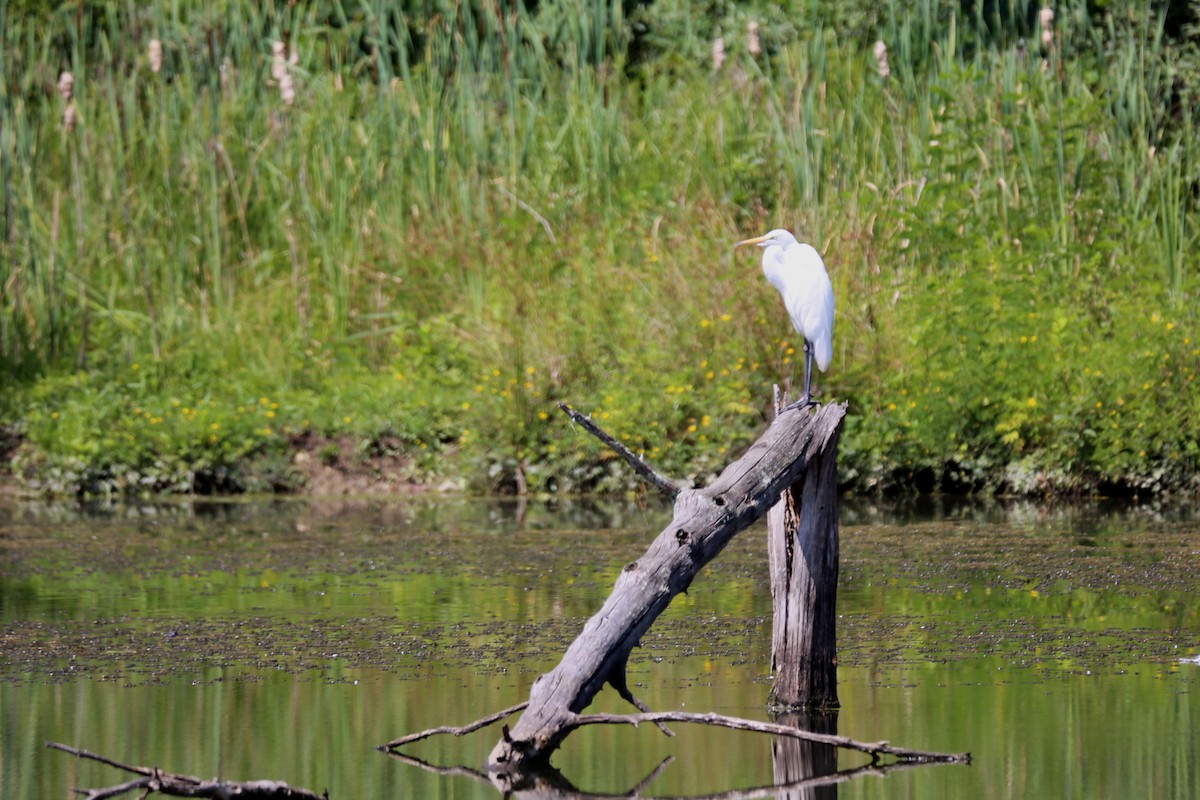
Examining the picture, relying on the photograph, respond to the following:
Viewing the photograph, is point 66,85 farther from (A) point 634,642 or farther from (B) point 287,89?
(A) point 634,642

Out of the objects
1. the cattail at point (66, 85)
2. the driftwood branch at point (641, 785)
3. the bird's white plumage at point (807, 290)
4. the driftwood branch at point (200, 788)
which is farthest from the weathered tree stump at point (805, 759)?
the cattail at point (66, 85)

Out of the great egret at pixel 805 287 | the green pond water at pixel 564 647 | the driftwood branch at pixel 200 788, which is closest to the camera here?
the driftwood branch at pixel 200 788

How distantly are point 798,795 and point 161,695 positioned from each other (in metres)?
2.43

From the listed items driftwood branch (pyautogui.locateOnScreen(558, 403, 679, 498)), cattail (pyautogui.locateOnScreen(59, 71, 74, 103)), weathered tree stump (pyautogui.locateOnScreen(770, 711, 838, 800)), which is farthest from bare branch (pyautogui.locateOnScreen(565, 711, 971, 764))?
cattail (pyautogui.locateOnScreen(59, 71, 74, 103))

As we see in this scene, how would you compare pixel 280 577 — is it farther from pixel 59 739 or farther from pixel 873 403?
pixel 873 403

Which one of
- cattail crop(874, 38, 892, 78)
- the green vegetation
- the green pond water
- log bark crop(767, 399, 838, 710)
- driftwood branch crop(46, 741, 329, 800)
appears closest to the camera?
driftwood branch crop(46, 741, 329, 800)

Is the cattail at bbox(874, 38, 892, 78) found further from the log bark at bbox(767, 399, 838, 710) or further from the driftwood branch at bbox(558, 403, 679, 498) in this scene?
the driftwood branch at bbox(558, 403, 679, 498)

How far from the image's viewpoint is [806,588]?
5.55 metres

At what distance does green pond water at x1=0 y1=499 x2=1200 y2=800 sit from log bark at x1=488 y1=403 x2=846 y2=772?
0.60 feet

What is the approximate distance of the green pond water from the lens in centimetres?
511

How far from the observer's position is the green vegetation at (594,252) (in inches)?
445

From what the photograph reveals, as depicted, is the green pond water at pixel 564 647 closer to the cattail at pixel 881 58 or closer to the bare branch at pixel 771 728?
the bare branch at pixel 771 728

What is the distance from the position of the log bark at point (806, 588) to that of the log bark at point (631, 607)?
1.11ft

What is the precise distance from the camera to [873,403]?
11609 millimetres
